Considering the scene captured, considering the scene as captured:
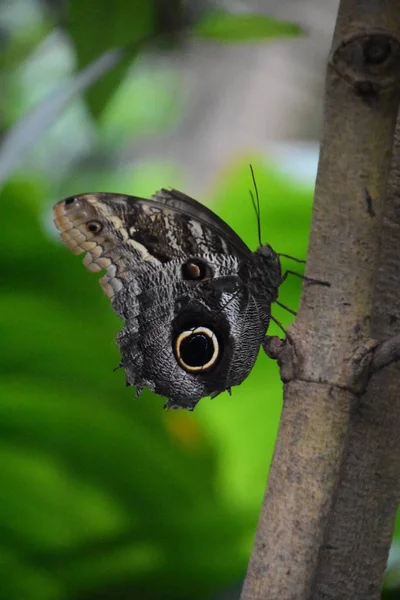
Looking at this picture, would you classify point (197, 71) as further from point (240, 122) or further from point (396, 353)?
point (396, 353)

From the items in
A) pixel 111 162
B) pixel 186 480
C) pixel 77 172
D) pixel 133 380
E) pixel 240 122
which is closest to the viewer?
pixel 133 380

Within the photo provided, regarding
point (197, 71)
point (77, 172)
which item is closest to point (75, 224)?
point (77, 172)

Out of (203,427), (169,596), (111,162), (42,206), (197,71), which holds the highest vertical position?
(197,71)

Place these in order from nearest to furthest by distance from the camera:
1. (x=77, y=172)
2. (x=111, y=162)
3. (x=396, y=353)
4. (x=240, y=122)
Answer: (x=396, y=353)
(x=77, y=172)
(x=111, y=162)
(x=240, y=122)

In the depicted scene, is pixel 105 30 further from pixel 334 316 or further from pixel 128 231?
pixel 334 316

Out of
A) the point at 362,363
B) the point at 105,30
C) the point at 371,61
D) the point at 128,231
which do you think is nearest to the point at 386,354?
the point at 362,363

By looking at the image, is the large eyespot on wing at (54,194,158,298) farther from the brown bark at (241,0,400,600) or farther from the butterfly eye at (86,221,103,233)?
the brown bark at (241,0,400,600)

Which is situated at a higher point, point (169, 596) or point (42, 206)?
point (42, 206)

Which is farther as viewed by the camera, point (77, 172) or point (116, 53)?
point (77, 172)
